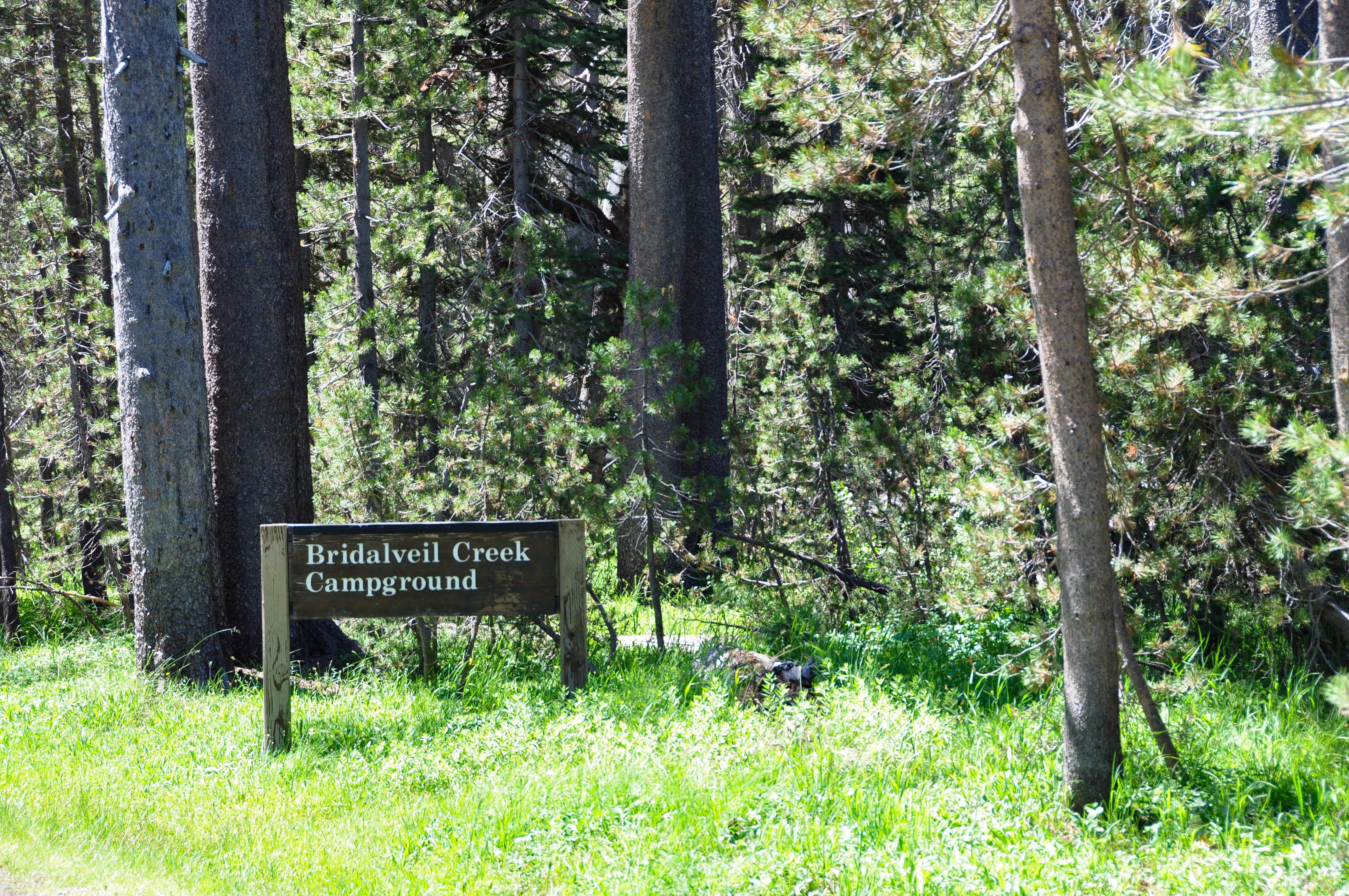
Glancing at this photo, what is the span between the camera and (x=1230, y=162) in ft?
22.2

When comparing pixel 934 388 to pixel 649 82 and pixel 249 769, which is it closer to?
pixel 649 82

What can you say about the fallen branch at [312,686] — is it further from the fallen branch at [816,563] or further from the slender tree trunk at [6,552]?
the slender tree trunk at [6,552]

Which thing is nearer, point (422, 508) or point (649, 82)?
point (422, 508)

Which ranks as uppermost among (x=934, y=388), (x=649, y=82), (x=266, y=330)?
(x=649, y=82)

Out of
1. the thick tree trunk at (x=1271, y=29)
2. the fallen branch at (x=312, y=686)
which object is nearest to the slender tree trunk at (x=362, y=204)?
the fallen branch at (x=312, y=686)

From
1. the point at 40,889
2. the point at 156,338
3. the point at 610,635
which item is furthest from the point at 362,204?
the point at 40,889

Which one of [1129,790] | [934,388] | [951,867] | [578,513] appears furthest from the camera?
[934,388]

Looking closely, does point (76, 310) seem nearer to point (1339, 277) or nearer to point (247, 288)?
point (247, 288)

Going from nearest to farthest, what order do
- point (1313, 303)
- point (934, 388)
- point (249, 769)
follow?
point (249, 769)
point (1313, 303)
point (934, 388)

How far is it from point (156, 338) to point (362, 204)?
3.70 meters

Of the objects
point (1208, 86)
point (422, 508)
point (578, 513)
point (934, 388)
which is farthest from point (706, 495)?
point (1208, 86)

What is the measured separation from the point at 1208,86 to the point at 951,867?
10.4ft

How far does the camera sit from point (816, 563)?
343 inches

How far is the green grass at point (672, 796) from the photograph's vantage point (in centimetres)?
418
